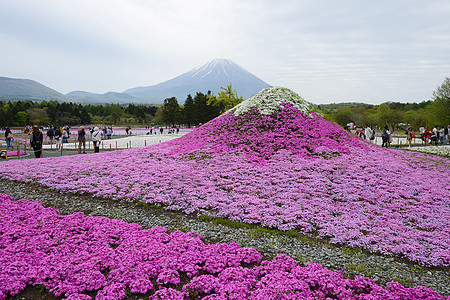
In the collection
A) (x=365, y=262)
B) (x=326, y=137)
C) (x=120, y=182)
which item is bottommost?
(x=365, y=262)

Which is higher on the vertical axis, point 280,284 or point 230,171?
point 230,171

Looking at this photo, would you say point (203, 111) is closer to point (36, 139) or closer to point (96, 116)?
point (36, 139)

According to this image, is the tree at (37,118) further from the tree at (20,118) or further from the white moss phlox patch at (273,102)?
the white moss phlox patch at (273,102)

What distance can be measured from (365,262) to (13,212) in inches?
538

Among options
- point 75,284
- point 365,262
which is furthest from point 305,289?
point 75,284

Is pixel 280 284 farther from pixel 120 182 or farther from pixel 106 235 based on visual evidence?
pixel 120 182

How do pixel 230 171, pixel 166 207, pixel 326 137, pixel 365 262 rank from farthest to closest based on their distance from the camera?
pixel 326 137
pixel 230 171
pixel 166 207
pixel 365 262

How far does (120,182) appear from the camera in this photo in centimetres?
1539

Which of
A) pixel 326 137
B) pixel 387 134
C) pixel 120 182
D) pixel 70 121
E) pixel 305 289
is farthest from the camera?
pixel 70 121

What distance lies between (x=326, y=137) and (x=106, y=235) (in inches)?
766

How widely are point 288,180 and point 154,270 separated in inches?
405

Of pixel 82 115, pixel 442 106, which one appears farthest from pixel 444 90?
pixel 82 115

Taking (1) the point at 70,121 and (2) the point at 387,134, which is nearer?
(2) the point at 387,134

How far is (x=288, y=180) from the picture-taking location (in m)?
15.5
